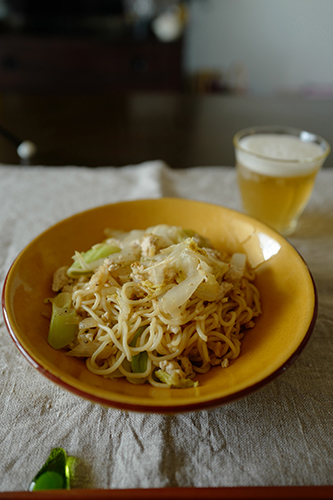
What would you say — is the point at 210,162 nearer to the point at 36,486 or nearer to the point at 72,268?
the point at 72,268

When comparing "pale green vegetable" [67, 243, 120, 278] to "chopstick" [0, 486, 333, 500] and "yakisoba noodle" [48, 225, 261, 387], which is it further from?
"chopstick" [0, 486, 333, 500]

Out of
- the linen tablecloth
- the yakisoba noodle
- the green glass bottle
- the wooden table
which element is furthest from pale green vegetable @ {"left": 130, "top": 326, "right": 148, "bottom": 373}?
the wooden table

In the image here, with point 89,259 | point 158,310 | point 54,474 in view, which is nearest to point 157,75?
point 89,259

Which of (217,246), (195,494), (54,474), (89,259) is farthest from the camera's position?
(217,246)

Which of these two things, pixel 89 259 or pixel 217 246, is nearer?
pixel 89 259

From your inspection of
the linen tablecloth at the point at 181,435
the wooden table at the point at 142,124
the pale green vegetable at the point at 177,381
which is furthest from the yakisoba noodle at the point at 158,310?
the wooden table at the point at 142,124

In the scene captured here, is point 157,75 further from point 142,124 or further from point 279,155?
point 279,155

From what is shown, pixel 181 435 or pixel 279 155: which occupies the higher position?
pixel 279 155
